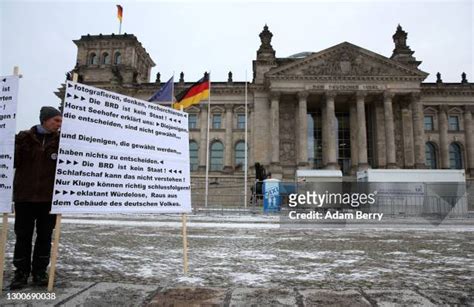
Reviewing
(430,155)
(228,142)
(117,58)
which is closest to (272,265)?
(228,142)

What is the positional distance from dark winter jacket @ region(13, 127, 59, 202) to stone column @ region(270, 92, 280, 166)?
36.5m

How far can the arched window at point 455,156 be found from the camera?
147 feet

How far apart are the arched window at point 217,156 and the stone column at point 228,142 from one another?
1052 mm

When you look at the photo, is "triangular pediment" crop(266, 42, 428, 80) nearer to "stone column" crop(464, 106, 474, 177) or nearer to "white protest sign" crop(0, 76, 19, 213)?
"stone column" crop(464, 106, 474, 177)

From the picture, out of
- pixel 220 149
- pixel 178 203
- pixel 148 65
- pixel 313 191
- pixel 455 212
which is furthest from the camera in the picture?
pixel 148 65

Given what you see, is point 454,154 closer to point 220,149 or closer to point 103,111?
point 220,149

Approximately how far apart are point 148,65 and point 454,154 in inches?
1929

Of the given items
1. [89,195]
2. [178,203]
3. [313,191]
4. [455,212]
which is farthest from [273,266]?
[455,212]

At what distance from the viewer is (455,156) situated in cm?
4525

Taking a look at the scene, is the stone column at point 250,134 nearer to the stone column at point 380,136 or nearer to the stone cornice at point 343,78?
the stone cornice at point 343,78

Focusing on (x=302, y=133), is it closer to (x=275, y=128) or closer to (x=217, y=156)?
(x=275, y=128)

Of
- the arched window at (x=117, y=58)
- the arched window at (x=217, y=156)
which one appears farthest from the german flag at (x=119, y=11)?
the arched window at (x=217, y=156)

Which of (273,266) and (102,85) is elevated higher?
(102,85)

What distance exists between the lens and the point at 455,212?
64.7 feet
